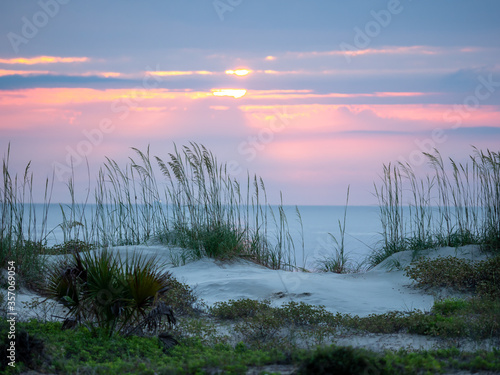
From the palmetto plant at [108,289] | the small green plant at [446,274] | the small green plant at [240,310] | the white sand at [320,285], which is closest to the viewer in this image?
the palmetto plant at [108,289]

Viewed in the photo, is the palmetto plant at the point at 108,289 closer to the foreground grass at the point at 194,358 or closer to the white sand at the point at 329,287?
the foreground grass at the point at 194,358

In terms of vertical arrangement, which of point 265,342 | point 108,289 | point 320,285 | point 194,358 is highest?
point 108,289

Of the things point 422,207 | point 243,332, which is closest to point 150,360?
point 243,332

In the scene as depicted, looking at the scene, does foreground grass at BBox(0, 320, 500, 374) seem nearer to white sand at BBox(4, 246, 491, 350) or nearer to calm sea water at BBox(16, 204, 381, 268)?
white sand at BBox(4, 246, 491, 350)

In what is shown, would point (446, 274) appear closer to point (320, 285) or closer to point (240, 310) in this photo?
point (320, 285)

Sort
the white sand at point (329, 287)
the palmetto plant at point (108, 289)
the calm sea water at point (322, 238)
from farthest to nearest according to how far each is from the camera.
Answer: the calm sea water at point (322, 238) → the white sand at point (329, 287) → the palmetto plant at point (108, 289)

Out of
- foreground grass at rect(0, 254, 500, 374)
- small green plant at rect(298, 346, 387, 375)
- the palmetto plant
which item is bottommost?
foreground grass at rect(0, 254, 500, 374)

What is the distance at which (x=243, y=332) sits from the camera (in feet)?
15.4

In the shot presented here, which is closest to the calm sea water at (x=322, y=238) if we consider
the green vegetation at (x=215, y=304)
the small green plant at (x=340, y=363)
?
the green vegetation at (x=215, y=304)

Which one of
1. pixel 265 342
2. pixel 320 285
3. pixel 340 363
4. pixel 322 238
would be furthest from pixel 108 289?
pixel 322 238

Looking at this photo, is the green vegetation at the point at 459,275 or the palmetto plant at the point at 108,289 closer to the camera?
the palmetto plant at the point at 108,289

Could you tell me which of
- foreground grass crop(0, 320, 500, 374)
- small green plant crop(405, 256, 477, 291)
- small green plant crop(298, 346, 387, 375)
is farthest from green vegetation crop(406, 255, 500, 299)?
small green plant crop(298, 346, 387, 375)

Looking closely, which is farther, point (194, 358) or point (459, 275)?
point (459, 275)

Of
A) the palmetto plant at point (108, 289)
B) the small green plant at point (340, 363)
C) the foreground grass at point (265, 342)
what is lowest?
the foreground grass at point (265, 342)
